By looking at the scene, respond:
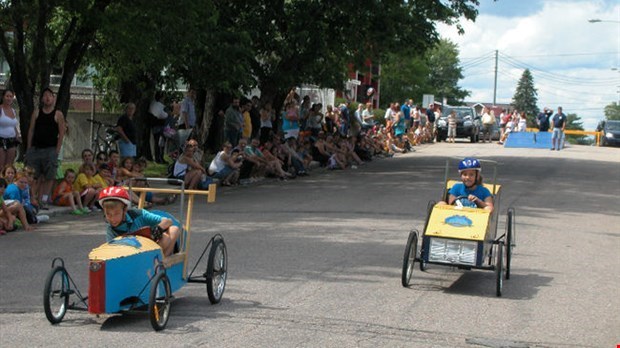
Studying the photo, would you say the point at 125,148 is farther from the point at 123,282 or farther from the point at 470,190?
the point at 123,282

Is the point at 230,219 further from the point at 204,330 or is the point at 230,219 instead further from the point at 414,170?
the point at 414,170

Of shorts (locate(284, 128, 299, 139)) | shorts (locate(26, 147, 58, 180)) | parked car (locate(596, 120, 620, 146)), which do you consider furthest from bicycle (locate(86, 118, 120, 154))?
parked car (locate(596, 120, 620, 146))

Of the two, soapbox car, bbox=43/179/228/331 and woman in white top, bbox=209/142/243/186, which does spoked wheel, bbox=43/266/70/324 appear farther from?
woman in white top, bbox=209/142/243/186

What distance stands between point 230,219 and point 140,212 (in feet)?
22.8

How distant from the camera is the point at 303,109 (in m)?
29.5

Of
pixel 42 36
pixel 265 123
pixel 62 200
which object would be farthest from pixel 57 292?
pixel 265 123

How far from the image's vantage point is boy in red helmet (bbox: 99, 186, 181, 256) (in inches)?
340

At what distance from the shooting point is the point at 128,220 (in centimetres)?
886

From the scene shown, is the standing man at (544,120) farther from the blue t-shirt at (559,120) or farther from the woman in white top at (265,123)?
the woman in white top at (265,123)

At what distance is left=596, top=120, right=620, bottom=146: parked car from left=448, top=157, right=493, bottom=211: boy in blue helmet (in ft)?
152

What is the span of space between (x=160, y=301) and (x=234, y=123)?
16.7 metres

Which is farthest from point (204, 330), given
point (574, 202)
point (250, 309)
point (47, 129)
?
point (574, 202)

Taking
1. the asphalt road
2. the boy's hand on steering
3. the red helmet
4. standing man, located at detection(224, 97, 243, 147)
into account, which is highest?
standing man, located at detection(224, 97, 243, 147)

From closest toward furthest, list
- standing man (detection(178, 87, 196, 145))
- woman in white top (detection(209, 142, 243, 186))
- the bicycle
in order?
woman in white top (detection(209, 142, 243, 186)) < the bicycle < standing man (detection(178, 87, 196, 145))
